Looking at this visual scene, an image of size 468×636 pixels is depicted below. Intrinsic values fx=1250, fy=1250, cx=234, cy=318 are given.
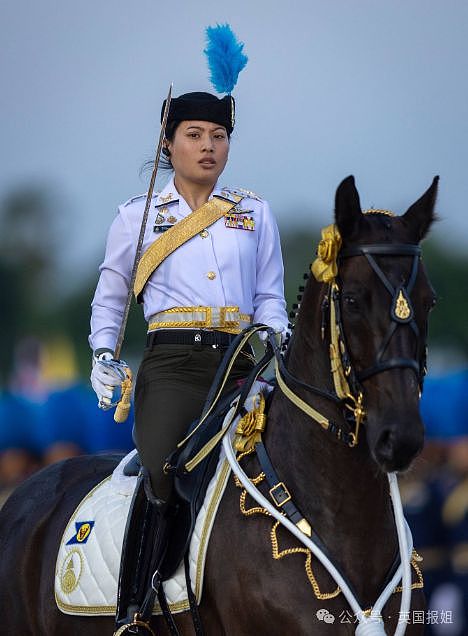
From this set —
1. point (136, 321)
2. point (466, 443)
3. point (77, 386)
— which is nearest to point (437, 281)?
point (136, 321)

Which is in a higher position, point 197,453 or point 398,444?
point 398,444

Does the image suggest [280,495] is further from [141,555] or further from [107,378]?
[107,378]

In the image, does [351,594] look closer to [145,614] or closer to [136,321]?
[145,614]

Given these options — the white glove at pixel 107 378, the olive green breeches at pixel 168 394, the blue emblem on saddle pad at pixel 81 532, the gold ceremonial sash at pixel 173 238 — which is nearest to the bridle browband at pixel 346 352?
the olive green breeches at pixel 168 394

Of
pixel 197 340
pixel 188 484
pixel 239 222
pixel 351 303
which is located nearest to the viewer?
pixel 351 303

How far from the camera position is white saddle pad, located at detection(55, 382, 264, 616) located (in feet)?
20.2

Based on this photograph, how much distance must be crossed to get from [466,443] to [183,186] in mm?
3681

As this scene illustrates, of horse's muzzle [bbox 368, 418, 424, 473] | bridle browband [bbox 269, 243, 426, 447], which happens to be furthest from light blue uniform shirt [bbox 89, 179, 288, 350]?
horse's muzzle [bbox 368, 418, 424, 473]

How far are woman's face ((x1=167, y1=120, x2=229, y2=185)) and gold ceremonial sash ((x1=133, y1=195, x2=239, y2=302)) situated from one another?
0.57ft

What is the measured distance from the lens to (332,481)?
5242 millimetres

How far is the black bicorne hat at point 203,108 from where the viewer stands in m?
6.28

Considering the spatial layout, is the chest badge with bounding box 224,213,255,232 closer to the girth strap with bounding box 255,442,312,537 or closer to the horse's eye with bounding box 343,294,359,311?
the girth strap with bounding box 255,442,312,537

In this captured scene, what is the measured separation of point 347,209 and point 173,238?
140 cm

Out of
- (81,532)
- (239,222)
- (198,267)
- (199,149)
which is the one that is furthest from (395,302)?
(81,532)
